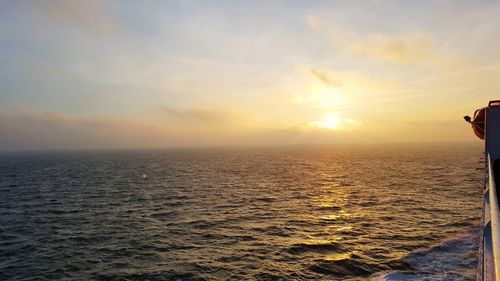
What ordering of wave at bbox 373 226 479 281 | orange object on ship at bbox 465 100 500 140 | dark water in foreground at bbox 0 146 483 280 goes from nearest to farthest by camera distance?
1. orange object on ship at bbox 465 100 500 140
2. wave at bbox 373 226 479 281
3. dark water in foreground at bbox 0 146 483 280

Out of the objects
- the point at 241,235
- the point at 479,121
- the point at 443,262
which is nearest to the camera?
the point at 479,121

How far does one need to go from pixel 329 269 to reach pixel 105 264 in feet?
54.7

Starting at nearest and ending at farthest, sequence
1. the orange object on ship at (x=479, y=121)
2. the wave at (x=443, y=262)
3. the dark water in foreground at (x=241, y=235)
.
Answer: the orange object on ship at (x=479, y=121) → the wave at (x=443, y=262) → the dark water in foreground at (x=241, y=235)

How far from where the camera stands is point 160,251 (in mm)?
30844

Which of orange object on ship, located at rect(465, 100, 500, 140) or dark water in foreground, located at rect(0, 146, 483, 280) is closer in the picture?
orange object on ship, located at rect(465, 100, 500, 140)

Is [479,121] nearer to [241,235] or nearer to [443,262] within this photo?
[443,262]

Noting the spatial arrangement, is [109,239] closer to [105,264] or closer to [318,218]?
[105,264]

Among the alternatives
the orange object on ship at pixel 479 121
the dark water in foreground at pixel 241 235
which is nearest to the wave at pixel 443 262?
the dark water in foreground at pixel 241 235

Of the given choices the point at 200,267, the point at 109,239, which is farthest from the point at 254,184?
the point at 200,267

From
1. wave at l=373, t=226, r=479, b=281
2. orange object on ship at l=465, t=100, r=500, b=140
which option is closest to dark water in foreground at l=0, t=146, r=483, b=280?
wave at l=373, t=226, r=479, b=281

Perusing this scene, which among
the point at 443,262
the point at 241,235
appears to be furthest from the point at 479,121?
the point at 241,235

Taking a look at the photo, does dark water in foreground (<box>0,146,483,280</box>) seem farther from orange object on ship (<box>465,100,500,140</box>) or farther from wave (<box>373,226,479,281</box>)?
orange object on ship (<box>465,100,500,140</box>)

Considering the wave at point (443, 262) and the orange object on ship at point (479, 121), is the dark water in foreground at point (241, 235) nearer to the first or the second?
the wave at point (443, 262)

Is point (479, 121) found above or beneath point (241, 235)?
above
